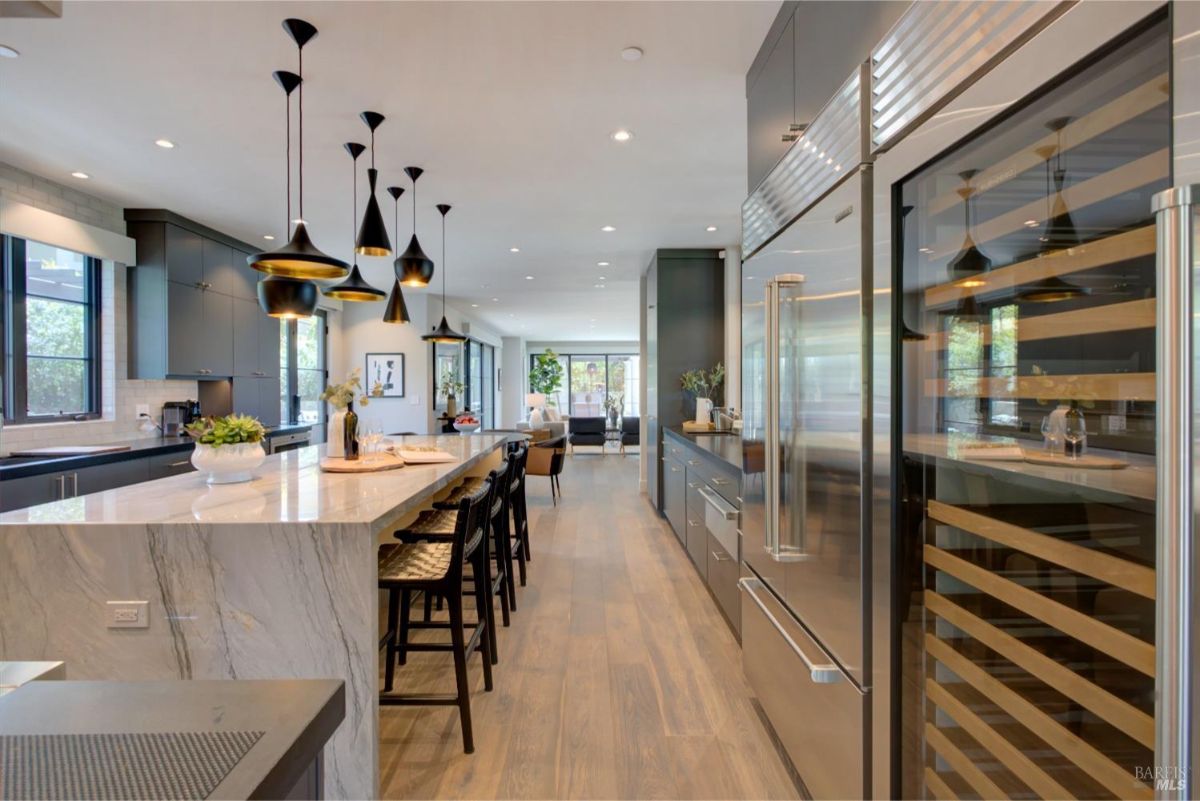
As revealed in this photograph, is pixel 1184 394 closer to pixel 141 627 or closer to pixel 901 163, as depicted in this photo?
pixel 901 163

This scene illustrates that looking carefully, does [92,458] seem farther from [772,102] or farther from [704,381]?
[704,381]

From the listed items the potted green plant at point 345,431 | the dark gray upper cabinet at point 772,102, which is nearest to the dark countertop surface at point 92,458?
the potted green plant at point 345,431

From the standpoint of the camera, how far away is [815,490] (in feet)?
5.76

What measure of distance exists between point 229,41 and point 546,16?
1341 mm

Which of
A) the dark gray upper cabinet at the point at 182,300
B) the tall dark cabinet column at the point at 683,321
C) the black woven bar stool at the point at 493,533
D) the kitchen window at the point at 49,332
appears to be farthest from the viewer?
the tall dark cabinet column at the point at 683,321

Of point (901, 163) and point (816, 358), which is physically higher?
point (901, 163)

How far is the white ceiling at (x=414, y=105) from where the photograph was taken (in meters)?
2.30

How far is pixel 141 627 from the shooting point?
182cm

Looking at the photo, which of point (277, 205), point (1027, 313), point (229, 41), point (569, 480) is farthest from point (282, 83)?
point (569, 480)

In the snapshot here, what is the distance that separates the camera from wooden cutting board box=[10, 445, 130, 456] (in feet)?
12.1

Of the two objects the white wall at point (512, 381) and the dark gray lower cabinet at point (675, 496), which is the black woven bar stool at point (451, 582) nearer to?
the dark gray lower cabinet at point (675, 496)

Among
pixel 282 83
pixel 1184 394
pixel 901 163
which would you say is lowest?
pixel 1184 394

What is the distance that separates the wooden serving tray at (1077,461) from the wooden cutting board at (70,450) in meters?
4.81

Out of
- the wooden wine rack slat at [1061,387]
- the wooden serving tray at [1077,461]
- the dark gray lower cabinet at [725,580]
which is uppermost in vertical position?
the wooden wine rack slat at [1061,387]
